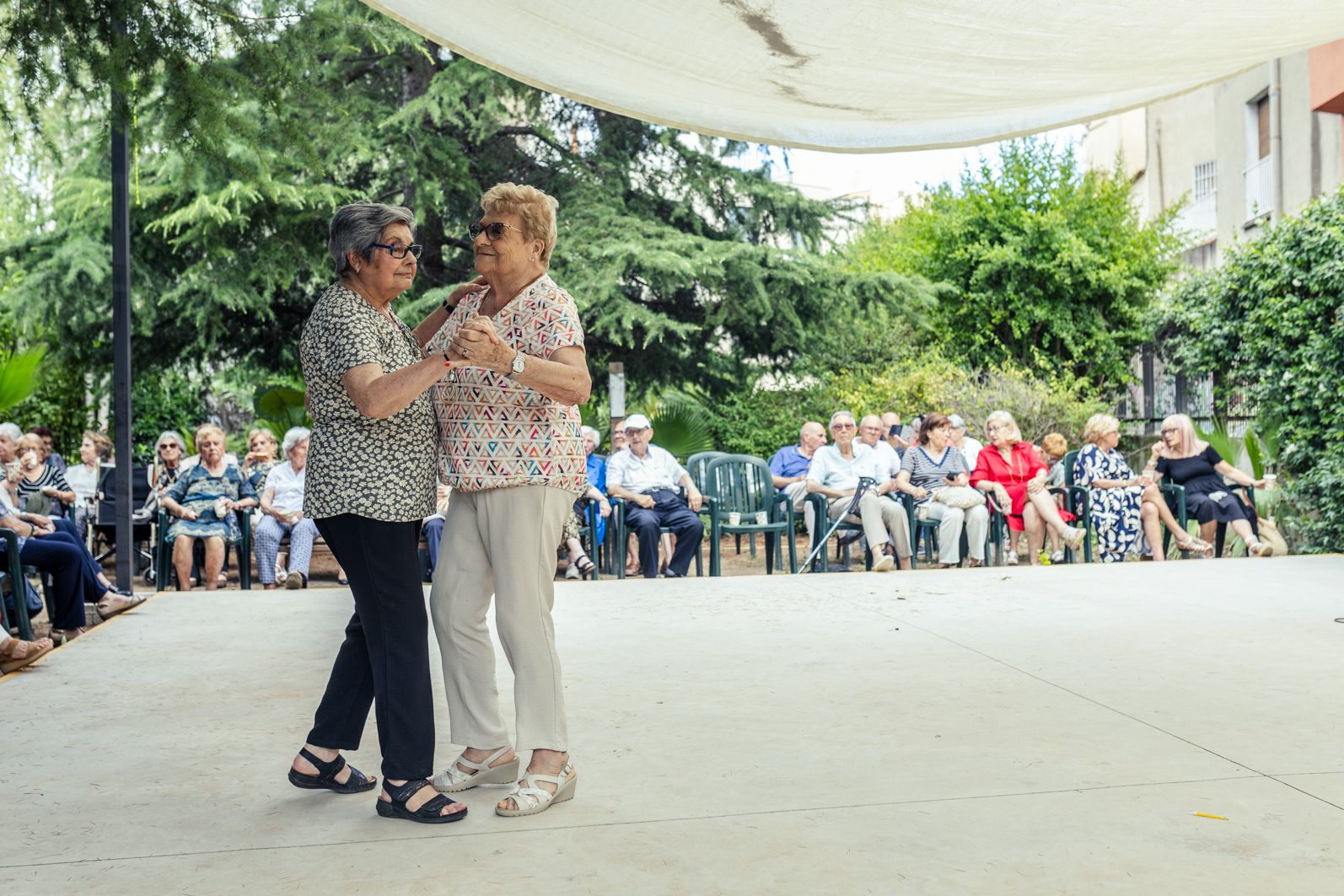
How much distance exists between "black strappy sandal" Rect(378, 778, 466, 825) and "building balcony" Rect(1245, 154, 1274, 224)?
16.7 metres

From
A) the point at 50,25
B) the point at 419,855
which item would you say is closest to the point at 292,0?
the point at 50,25

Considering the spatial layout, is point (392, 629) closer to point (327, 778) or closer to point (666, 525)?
point (327, 778)

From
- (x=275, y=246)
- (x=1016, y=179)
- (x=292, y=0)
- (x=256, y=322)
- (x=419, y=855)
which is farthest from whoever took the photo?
(x=1016, y=179)

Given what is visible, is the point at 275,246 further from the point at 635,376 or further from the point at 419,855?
the point at 419,855

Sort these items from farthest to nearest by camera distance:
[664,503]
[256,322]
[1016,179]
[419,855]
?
[1016,179], [256,322], [664,503], [419,855]

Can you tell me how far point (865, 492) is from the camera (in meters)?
9.26

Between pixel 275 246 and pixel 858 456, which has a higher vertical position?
pixel 275 246

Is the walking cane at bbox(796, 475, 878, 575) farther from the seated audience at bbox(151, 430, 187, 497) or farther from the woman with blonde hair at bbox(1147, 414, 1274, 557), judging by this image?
the seated audience at bbox(151, 430, 187, 497)

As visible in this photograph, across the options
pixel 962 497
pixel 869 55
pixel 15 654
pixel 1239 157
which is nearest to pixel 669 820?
pixel 869 55

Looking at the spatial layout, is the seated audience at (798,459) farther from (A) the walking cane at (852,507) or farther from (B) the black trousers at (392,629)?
(B) the black trousers at (392,629)

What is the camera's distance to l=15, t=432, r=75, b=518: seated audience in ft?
27.7

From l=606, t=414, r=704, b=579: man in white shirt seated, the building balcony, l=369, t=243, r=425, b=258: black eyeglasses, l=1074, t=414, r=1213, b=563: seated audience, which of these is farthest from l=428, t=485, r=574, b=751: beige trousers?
the building balcony

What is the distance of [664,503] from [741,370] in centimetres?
648

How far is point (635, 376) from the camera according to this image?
15.4 metres
